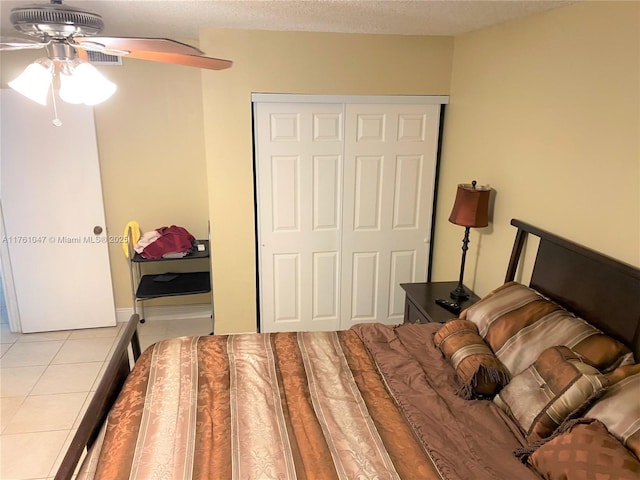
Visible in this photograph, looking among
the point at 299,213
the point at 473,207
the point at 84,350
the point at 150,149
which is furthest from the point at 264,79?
the point at 84,350

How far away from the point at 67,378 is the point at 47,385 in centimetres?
13

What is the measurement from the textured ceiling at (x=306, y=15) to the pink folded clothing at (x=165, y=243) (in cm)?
153

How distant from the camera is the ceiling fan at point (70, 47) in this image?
5.16 ft

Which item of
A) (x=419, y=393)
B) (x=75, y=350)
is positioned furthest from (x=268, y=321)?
(x=419, y=393)

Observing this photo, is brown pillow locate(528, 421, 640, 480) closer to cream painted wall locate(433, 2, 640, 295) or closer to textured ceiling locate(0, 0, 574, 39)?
cream painted wall locate(433, 2, 640, 295)

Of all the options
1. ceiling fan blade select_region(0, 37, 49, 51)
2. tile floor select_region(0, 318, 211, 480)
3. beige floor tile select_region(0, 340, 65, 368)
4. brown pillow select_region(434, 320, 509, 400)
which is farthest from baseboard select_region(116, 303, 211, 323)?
ceiling fan blade select_region(0, 37, 49, 51)

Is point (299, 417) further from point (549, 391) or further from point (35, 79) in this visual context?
point (35, 79)

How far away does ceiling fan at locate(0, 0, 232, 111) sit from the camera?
1.57 m

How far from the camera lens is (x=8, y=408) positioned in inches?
123

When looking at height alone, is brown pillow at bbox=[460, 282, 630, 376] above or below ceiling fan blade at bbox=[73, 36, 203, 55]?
below

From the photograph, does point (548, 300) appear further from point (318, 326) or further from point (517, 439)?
point (318, 326)

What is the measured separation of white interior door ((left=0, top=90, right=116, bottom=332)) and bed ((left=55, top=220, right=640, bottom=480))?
1900mm

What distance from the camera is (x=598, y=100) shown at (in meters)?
2.17

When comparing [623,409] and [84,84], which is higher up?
[84,84]
